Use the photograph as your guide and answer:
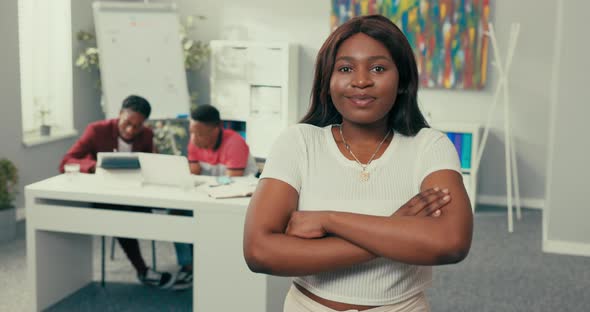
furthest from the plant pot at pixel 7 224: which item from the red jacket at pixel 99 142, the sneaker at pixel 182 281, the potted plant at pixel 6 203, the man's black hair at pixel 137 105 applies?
the sneaker at pixel 182 281

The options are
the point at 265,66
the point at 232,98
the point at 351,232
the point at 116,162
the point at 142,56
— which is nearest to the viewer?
the point at 351,232

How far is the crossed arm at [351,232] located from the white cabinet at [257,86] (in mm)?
5179

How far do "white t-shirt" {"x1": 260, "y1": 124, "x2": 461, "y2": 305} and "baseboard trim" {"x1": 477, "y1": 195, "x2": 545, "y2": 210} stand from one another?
17.2 feet

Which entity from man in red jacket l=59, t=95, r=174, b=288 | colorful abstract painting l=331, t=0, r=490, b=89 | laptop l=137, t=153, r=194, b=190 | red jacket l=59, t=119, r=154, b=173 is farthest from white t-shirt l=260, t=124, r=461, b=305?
colorful abstract painting l=331, t=0, r=490, b=89

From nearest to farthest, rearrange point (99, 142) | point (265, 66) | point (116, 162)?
point (116, 162), point (99, 142), point (265, 66)

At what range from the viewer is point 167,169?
3572 millimetres

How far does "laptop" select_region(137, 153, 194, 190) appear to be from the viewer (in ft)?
11.6

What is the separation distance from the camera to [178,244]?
4.26 metres

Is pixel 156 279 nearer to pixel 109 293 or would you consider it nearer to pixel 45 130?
pixel 109 293

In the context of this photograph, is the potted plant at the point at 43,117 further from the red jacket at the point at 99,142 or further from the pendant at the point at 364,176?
the pendant at the point at 364,176

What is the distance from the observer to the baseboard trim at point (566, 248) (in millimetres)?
5039

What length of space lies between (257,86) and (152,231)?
11.2 feet

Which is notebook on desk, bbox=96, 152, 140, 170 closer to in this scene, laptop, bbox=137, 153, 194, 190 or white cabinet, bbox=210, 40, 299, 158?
laptop, bbox=137, 153, 194, 190

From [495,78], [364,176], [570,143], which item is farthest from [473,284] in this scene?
[364,176]
